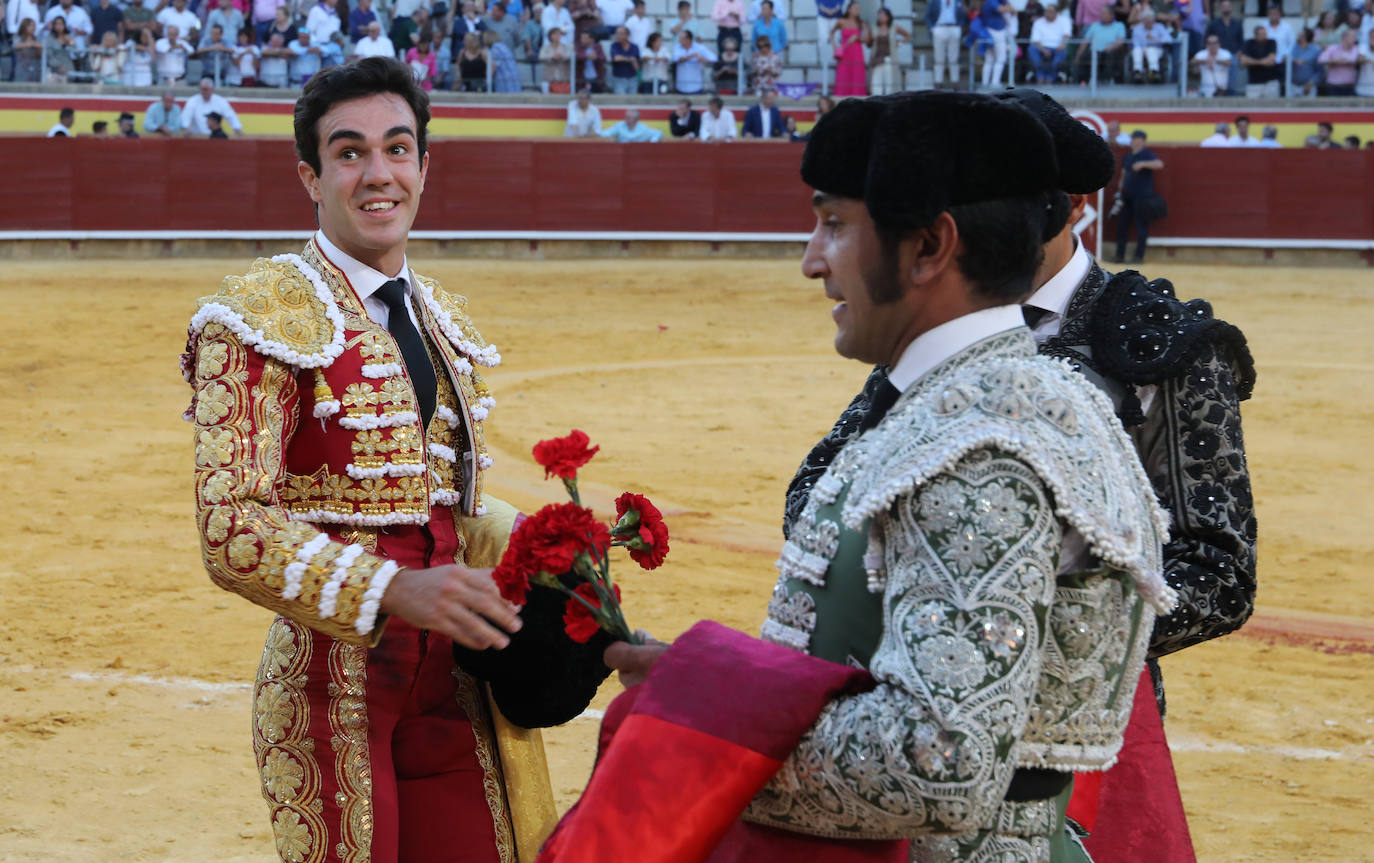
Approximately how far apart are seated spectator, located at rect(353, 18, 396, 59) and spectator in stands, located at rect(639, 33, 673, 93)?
281cm

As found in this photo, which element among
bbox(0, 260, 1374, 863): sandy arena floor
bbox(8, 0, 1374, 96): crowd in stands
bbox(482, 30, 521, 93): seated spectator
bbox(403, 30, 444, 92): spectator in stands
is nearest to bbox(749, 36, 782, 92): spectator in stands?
bbox(8, 0, 1374, 96): crowd in stands

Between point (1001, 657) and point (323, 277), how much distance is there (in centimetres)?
136

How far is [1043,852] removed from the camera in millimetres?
1441

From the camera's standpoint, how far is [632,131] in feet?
56.2

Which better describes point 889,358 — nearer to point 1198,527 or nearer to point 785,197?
point 1198,527

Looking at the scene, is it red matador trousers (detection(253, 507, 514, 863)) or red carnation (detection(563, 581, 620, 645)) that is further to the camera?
red matador trousers (detection(253, 507, 514, 863))

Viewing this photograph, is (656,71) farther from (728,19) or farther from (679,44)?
(728,19)

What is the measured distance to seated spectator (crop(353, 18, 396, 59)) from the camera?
16.6 metres

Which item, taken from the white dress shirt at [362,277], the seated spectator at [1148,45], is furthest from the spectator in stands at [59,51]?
the white dress shirt at [362,277]

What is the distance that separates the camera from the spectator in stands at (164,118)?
16.0 m

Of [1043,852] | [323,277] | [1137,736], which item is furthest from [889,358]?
[323,277]

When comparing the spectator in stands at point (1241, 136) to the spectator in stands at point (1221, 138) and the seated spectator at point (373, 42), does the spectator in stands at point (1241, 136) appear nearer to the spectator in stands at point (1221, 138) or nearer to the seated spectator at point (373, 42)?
the spectator in stands at point (1221, 138)

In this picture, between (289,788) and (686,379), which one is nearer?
(289,788)

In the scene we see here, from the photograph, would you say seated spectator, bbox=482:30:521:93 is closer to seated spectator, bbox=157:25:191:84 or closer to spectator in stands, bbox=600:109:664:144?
spectator in stands, bbox=600:109:664:144
